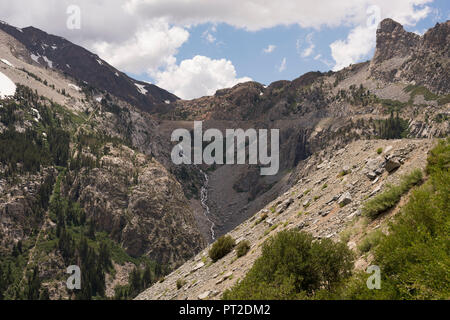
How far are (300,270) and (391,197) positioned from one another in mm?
8324

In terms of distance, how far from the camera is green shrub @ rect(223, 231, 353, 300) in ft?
52.6

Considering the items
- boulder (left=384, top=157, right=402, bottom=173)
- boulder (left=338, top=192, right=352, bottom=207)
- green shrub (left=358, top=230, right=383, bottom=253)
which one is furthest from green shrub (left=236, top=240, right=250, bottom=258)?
green shrub (left=358, top=230, right=383, bottom=253)

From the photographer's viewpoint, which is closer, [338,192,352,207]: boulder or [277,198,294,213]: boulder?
[338,192,352,207]: boulder

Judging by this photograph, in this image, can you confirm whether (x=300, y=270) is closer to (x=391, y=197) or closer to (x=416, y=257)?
(x=416, y=257)

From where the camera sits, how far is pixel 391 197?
20906 mm

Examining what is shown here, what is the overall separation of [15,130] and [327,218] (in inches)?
8099

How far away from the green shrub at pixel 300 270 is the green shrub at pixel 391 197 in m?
Answer: 4.85

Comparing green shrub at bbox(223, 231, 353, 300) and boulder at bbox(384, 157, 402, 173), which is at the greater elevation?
boulder at bbox(384, 157, 402, 173)

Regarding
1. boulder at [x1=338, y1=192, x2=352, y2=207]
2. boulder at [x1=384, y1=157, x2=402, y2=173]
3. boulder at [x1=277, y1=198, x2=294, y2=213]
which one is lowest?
boulder at [x1=277, y1=198, x2=294, y2=213]

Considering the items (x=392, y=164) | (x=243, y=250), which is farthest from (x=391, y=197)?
(x=243, y=250)

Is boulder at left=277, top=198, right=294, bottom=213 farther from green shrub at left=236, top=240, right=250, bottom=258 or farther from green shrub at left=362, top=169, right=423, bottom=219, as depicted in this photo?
green shrub at left=362, top=169, right=423, bottom=219

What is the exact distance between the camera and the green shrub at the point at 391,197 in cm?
2081

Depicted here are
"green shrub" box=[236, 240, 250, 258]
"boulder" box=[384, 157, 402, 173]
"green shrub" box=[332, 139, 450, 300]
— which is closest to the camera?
"green shrub" box=[332, 139, 450, 300]

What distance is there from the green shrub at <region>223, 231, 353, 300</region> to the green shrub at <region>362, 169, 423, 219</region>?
4.85m
